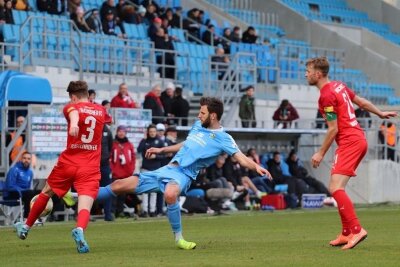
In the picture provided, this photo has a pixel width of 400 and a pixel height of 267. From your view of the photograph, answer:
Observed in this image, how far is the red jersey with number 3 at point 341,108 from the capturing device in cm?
1391

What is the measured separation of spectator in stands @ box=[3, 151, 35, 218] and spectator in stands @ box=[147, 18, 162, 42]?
419 inches

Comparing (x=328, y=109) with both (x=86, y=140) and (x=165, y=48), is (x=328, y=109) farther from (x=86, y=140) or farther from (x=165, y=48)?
(x=165, y=48)

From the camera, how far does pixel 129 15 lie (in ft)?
109

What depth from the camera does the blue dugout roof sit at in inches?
945

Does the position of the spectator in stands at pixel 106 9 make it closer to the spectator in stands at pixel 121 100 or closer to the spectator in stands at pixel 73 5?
the spectator in stands at pixel 73 5

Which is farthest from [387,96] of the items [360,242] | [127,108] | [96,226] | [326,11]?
[360,242]

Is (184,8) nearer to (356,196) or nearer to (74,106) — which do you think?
(356,196)

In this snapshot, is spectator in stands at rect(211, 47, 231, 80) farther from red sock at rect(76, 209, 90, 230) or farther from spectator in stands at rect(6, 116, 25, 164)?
red sock at rect(76, 209, 90, 230)

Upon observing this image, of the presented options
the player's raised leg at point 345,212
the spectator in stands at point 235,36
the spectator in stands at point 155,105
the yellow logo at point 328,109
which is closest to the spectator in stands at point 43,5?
the spectator in stands at point 155,105

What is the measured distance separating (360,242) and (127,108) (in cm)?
1223

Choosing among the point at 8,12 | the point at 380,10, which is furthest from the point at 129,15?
the point at 380,10

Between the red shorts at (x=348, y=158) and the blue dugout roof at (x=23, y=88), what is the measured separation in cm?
1137

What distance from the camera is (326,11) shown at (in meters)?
45.6

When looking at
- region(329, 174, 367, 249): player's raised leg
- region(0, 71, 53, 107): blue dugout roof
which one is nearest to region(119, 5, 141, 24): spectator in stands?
region(0, 71, 53, 107): blue dugout roof
